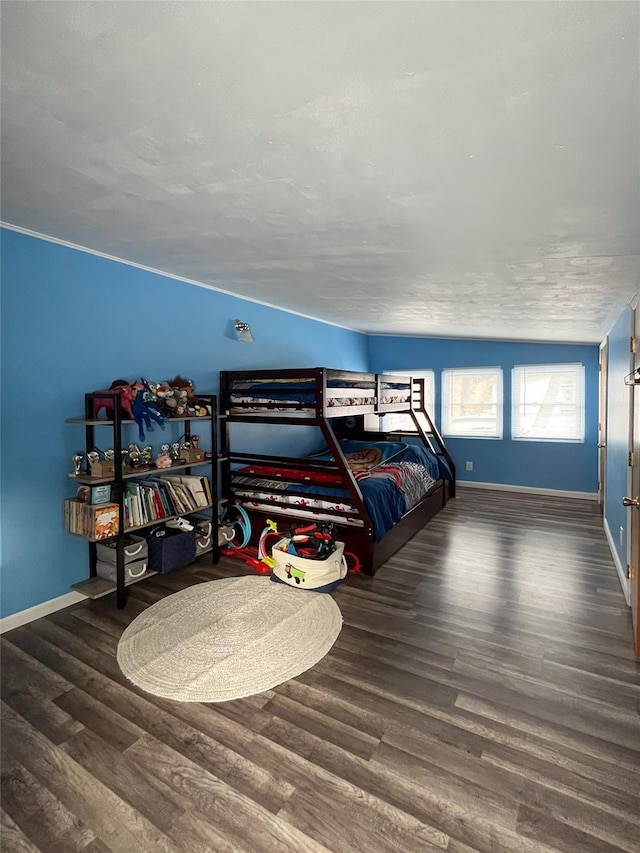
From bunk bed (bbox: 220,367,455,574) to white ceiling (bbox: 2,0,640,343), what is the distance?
50.9 inches

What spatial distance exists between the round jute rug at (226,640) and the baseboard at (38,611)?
0.57 meters

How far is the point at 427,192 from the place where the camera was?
63.4 inches

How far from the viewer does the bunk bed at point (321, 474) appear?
11.2ft

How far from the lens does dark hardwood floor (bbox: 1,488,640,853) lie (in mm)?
1418

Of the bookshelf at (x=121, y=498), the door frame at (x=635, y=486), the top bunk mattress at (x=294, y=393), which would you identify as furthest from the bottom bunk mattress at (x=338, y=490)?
the door frame at (x=635, y=486)

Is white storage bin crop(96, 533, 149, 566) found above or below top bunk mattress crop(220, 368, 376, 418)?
below

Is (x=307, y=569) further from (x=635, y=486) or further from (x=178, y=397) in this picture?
(x=635, y=486)

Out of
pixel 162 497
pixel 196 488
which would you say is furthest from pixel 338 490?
pixel 162 497

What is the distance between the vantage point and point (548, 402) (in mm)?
5789

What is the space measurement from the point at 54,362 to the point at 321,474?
2.22m

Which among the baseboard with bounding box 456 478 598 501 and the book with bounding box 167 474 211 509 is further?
the baseboard with bounding box 456 478 598 501

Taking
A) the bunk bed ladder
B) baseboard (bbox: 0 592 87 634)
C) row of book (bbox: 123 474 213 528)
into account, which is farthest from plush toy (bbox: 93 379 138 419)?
the bunk bed ladder

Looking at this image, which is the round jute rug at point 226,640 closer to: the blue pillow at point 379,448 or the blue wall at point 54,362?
the blue wall at point 54,362

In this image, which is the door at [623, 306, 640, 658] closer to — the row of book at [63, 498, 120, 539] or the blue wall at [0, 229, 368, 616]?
the row of book at [63, 498, 120, 539]
